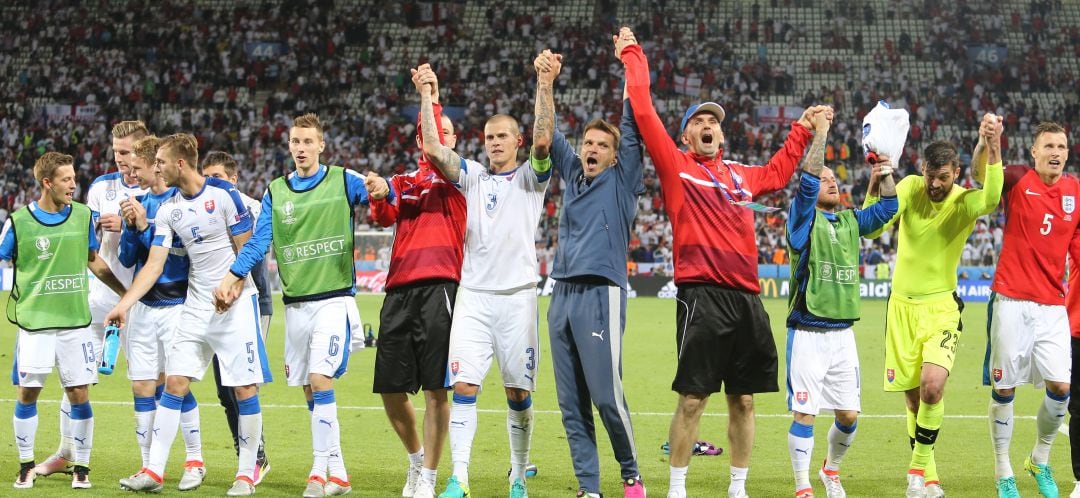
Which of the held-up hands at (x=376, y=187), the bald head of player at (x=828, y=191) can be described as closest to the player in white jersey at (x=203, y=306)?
the held-up hands at (x=376, y=187)

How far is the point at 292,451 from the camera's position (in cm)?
954

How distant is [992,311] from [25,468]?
6697 mm

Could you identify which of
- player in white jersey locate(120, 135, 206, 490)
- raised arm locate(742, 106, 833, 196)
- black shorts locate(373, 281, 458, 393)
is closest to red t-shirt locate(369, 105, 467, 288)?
black shorts locate(373, 281, 458, 393)

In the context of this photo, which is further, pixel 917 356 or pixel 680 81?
pixel 680 81

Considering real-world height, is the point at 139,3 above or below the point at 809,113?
above

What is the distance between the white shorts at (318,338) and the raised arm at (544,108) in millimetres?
1698

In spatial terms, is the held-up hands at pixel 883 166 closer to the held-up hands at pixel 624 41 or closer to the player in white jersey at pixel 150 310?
the held-up hands at pixel 624 41

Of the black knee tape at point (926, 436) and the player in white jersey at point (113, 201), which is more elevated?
the player in white jersey at point (113, 201)

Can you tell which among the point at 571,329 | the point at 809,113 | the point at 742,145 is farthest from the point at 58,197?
→ the point at 742,145

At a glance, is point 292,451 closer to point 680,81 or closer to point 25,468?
point 25,468

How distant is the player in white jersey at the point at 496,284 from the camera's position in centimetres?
724

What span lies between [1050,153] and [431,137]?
168 inches

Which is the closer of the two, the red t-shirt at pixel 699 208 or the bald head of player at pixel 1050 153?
the red t-shirt at pixel 699 208

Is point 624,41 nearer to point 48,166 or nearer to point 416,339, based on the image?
point 416,339
